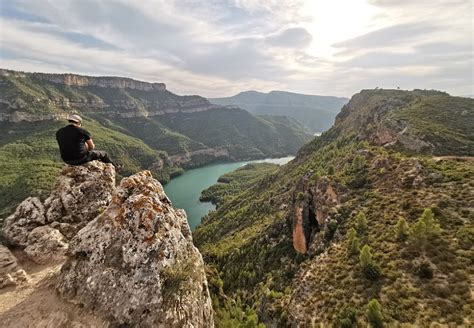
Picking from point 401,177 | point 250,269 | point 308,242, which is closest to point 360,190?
point 401,177

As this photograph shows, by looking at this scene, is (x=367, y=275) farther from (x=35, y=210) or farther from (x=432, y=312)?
(x=35, y=210)

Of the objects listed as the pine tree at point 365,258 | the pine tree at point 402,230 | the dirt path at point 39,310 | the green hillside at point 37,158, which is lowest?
the green hillside at point 37,158

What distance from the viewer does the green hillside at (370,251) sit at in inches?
632

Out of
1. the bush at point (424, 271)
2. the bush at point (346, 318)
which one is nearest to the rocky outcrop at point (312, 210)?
the bush at point (424, 271)

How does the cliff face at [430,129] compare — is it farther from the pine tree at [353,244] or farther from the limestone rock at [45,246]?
the limestone rock at [45,246]

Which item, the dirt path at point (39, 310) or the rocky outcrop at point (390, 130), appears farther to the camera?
the rocky outcrop at point (390, 130)

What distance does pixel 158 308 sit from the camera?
945 cm

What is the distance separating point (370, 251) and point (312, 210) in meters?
12.3

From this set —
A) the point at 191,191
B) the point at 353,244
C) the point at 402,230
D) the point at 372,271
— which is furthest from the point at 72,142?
the point at 191,191

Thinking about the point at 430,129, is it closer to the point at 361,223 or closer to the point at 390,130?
the point at 390,130

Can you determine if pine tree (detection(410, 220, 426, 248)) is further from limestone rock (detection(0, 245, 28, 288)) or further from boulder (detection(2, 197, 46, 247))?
boulder (detection(2, 197, 46, 247))

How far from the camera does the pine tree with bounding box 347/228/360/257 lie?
2219 centimetres

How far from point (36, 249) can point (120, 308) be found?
219 inches

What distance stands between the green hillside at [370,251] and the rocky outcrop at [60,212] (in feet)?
27.2
